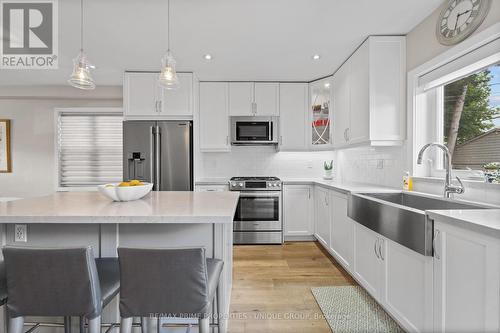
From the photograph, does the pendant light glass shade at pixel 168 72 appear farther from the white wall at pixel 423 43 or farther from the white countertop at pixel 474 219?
the white wall at pixel 423 43

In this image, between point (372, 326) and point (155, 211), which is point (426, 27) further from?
point (155, 211)

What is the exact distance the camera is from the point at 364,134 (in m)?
2.75

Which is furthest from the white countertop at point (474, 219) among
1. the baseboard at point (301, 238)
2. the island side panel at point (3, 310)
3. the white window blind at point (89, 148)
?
the white window blind at point (89, 148)

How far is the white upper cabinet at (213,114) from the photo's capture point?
3971mm

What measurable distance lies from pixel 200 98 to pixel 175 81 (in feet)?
6.42

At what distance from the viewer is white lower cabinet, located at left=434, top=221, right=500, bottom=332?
1.03m

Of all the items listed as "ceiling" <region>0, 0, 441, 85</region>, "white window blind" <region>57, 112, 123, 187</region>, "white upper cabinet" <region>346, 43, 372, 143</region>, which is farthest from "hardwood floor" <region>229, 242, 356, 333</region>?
"white window blind" <region>57, 112, 123, 187</region>

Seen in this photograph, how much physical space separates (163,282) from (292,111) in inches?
133

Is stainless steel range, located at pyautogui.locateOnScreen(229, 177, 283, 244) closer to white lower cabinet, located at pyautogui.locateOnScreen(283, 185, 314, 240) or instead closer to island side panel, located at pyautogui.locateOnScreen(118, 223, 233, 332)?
white lower cabinet, located at pyautogui.locateOnScreen(283, 185, 314, 240)

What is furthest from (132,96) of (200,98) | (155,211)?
(155,211)

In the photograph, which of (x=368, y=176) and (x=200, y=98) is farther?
(x=200, y=98)

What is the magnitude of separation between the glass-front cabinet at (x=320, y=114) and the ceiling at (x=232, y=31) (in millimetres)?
287

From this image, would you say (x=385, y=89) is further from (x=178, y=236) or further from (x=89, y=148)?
(x=89, y=148)

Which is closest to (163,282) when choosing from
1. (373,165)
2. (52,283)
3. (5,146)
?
(52,283)
